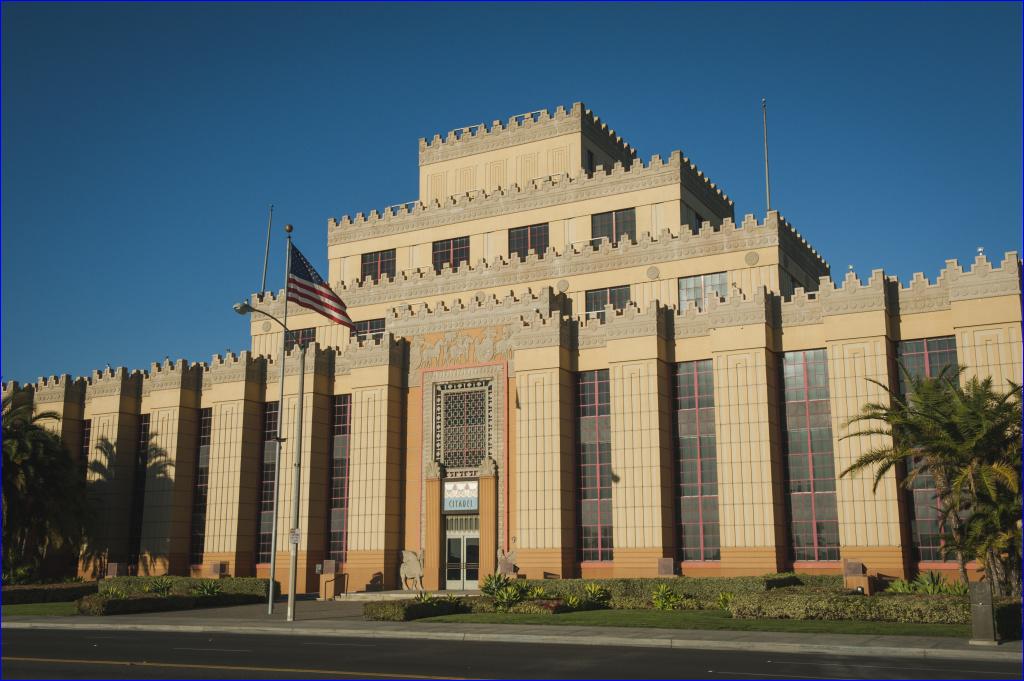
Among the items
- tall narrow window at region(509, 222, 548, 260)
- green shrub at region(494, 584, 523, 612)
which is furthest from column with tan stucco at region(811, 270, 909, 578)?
tall narrow window at region(509, 222, 548, 260)

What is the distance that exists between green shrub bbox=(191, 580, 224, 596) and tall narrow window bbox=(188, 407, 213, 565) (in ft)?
18.8

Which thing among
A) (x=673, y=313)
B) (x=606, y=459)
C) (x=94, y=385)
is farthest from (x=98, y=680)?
(x=94, y=385)

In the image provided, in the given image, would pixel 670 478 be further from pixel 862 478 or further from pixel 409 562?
pixel 409 562

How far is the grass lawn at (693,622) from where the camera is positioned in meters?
26.6

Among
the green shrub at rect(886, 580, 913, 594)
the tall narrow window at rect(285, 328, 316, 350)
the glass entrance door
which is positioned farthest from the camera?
the tall narrow window at rect(285, 328, 316, 350)

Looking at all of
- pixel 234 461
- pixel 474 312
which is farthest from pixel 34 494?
pixel 474 312

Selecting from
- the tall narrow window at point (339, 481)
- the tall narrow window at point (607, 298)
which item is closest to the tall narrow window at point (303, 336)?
the tall narrow window at point (339, 481)

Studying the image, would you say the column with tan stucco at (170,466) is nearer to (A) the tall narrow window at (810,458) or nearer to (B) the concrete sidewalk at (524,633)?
(B) the concrete sidewalk at (524,633)

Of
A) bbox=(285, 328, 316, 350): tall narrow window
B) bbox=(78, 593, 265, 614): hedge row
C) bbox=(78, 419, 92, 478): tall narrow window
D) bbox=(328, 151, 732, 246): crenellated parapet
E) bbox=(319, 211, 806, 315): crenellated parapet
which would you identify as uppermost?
bbox=(328, 151, 732, 246): crenellated parapet

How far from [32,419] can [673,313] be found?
35794 mm

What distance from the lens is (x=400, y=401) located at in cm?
4962

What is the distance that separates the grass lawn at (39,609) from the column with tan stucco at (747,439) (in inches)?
1103

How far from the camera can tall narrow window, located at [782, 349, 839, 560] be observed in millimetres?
39938

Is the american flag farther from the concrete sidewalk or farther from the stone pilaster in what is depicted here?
the stone pilaster
